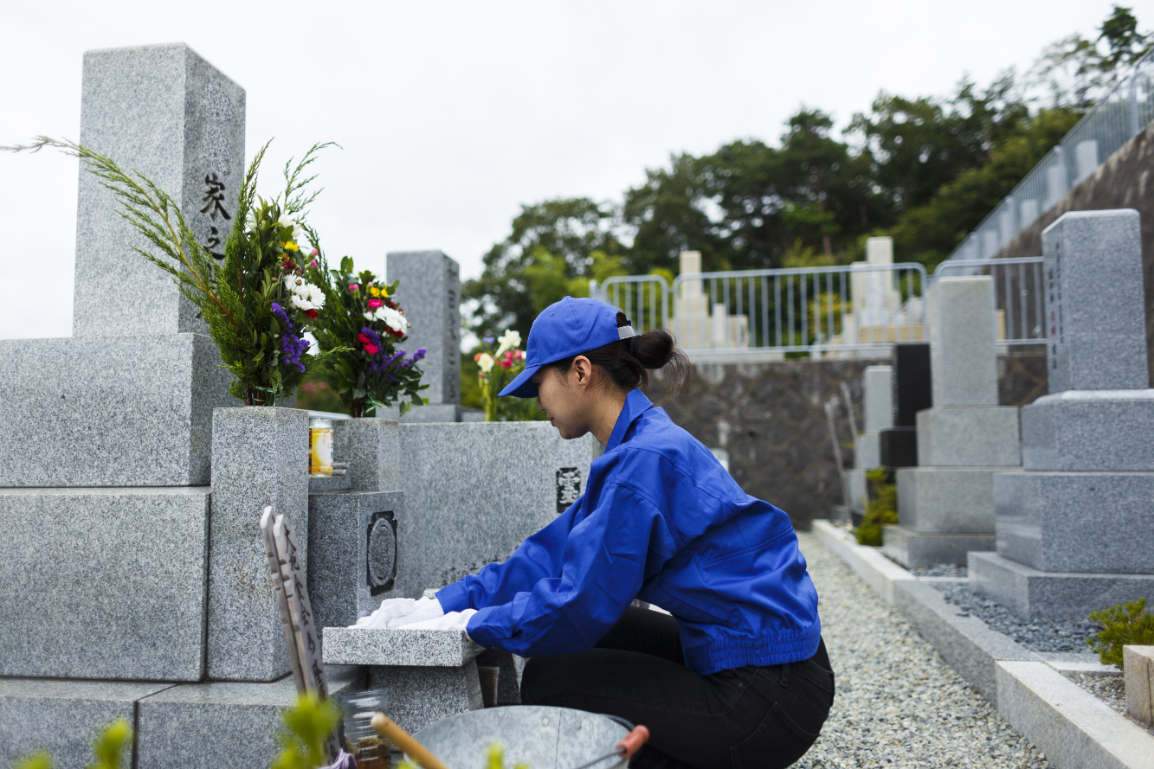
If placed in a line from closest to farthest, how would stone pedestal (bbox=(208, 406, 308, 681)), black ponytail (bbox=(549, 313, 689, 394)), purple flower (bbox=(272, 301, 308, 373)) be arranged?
black ponytail (bbox=(549, 313, 689, 394)) → stone pedestal (bbox=(208, 406, 308, 681)) → purple flower (bbox=(272, 301, 308, 373))

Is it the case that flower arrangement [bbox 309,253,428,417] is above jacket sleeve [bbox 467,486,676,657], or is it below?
above

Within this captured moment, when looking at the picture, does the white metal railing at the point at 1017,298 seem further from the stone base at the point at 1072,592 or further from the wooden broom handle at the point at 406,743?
the wooden broom handle at the point at 406,743

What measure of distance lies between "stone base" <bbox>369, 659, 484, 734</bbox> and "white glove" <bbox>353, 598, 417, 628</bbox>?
0.45ft

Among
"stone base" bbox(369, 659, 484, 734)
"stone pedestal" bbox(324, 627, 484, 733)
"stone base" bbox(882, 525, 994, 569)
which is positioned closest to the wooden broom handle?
"stone pedestal" bbox(324, 627, 484, 733)

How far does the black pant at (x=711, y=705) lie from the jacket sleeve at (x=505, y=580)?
306mm

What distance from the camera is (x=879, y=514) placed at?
7855mm

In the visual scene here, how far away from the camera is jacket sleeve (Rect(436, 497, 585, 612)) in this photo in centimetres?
220

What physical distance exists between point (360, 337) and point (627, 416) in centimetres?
193

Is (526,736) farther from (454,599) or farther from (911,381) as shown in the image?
(911,381)

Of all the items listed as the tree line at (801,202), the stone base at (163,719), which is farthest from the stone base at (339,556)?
the tree line at (801,202)

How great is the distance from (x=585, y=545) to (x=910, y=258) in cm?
2741

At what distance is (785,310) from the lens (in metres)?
13.4

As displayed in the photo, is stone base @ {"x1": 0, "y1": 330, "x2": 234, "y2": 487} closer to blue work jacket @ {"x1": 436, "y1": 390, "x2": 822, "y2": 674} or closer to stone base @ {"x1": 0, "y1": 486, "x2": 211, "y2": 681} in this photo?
stone base @ {"x1": 0, "y1": 486, "x2": 211, "y2": 681}

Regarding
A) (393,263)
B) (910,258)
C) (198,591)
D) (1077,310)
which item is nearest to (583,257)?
(910,258)
